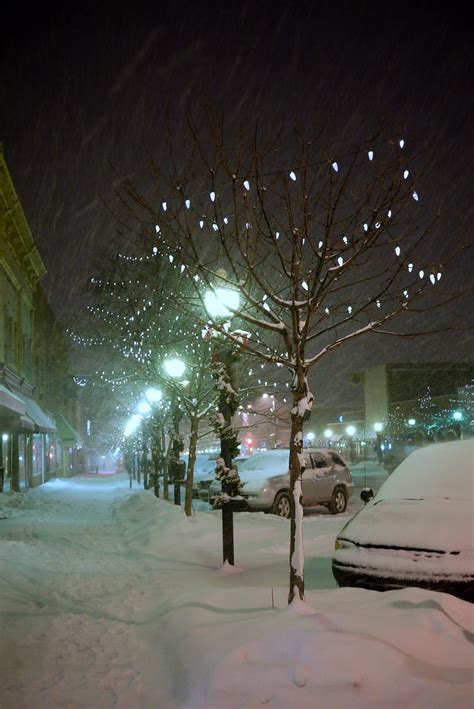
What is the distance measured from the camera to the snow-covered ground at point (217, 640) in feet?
14.9

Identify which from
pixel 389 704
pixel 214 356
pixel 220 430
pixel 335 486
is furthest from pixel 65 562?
pixel 335 486

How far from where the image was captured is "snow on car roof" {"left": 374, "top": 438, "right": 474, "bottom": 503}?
24.6 feet

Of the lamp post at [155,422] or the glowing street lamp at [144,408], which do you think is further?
the glowing street lamp at [144,408]

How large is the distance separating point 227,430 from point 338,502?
9.71 metres

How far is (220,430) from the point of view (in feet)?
33.7

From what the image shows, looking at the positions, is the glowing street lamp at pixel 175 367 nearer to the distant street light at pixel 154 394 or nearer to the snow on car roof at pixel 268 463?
the snow on car roof at pixel 268 463

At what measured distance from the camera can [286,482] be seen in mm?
17234

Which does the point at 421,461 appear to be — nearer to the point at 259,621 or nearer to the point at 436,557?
the point at 436,557

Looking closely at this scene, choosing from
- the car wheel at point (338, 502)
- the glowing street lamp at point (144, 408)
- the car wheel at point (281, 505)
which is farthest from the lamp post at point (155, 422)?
the car wheel at point (338, 502)

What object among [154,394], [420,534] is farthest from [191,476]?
[420,534]

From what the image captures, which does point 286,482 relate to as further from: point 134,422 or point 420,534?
point 134,422

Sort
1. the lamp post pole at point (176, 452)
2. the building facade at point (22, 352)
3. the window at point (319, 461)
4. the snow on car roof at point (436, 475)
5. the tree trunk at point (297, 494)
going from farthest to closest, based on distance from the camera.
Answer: the building facade at point (22, 352) → the window at point (319, 461) → the lamp post pole at point (176, 452) → the snow on car roof at point (436, 475) → the tree trunk at point (297, 494)

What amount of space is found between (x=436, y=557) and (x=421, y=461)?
204 centimetres

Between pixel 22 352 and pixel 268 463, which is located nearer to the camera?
pixel 268 463
